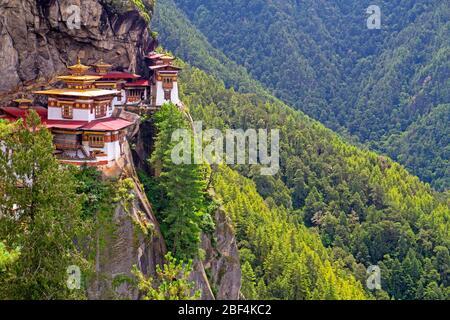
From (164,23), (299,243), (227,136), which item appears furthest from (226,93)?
(164,23)

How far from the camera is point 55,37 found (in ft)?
145

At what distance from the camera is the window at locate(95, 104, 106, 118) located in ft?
132

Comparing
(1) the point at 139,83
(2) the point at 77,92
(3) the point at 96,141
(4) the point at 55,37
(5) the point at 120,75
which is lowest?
(3) the point at 96,141

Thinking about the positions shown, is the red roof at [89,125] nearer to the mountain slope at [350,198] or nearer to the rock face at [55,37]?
the rock face at [55,37]

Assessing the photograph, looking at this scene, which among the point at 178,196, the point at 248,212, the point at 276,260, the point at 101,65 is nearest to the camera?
the point at 178,196

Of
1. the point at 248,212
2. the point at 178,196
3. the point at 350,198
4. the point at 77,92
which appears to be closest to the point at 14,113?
the point at 77,92

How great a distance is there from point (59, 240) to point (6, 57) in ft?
66.2

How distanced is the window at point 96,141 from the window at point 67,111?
→ 226 cm

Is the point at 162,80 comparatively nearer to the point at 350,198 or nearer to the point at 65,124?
the point at 65,124

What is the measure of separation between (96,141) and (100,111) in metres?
3.25

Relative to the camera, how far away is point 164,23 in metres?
199

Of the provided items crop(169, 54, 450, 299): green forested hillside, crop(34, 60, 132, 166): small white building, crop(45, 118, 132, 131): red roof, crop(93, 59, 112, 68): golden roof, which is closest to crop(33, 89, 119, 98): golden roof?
crop(34, 60, 132, 166): small white building

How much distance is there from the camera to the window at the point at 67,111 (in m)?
39.2

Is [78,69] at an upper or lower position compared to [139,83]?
upper
